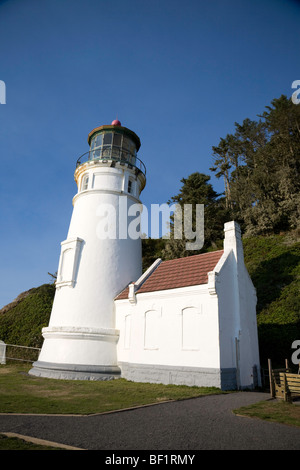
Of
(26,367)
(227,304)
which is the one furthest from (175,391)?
(26,367)

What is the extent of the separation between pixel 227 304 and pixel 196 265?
2.56 m

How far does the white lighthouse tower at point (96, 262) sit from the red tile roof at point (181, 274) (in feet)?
5.05

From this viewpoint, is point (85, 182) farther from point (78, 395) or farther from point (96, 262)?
point (78, 395)

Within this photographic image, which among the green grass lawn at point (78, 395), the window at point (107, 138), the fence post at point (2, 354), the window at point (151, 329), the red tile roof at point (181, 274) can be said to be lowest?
the green grass lawn at point (78, 395)

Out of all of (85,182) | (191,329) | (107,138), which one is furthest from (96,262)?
(107,138)

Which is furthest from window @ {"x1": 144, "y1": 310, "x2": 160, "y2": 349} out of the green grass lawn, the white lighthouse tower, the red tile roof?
the white lighthouse tower

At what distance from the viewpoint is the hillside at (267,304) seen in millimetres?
16938

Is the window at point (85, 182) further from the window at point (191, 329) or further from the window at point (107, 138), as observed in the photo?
the window at point (191, 329)

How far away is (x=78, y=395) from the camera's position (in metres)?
9.74

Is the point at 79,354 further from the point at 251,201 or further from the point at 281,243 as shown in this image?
the point at 251,201

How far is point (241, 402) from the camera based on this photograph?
901 cm

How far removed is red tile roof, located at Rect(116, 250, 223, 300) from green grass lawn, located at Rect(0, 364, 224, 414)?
4279 mm

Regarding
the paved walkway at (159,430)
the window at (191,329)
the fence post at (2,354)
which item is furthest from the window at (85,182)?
the paved walkway at (159,430)

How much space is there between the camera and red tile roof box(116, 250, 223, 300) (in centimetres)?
1334
